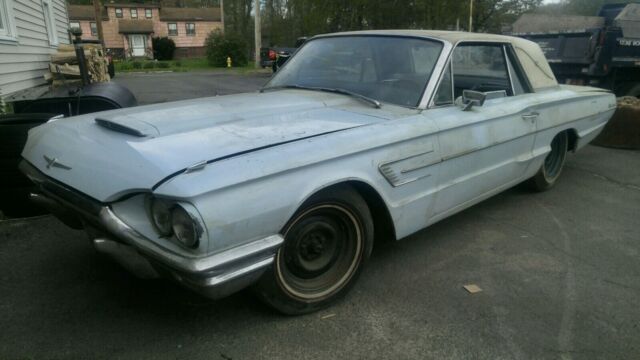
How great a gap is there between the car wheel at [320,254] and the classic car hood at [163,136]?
41 centimetres

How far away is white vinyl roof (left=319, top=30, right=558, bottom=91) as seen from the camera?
3.64 metres

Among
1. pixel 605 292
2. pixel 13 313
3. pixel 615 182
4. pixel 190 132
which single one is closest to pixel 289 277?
pixel 190 132

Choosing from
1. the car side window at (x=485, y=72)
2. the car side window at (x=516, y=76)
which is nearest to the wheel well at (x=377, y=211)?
the car side window at (x=485, y=72)

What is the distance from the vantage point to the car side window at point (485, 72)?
3.94m

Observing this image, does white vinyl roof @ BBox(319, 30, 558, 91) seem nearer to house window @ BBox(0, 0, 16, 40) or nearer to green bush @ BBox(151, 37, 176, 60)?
house window @ BBox(0, 0, 16, 40)

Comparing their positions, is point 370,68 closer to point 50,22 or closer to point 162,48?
point 50,22

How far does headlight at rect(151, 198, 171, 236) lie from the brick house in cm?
5171

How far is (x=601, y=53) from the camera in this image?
27.5 ft

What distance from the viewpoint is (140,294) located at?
2.83 metres

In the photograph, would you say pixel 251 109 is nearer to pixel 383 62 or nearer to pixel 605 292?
pixel 383 62

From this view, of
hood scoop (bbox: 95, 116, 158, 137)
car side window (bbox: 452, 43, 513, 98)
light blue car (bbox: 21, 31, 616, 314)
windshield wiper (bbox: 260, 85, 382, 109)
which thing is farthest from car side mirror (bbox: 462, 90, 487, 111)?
hood scoop (bbox: 95, 116, 158, 137)

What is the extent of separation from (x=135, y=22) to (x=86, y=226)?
178 feet

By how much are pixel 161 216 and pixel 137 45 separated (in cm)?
5404

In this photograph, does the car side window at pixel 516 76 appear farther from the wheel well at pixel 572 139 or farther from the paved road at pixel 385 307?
the paved road at pixel 385 307
